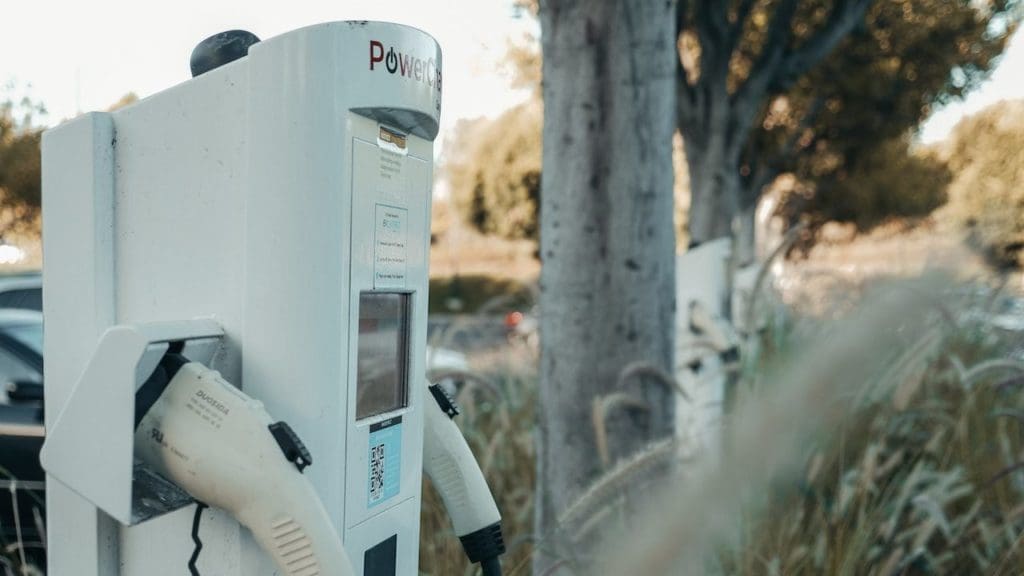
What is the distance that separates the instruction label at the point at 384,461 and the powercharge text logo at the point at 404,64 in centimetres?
Answer: 56

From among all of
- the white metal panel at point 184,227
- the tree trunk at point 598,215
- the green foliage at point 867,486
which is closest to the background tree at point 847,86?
A: the green foliage at point 867,486

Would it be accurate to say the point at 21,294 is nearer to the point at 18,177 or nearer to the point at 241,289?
the point at 241,289

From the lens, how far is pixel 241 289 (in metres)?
1.50

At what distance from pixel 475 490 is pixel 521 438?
1.73m

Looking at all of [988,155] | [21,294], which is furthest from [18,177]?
[988,155]

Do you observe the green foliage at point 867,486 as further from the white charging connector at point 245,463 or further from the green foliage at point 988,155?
the green foliage at point 988,155

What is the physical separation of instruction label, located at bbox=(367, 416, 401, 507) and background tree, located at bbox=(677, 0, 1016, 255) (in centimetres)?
650

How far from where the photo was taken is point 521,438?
3598 millimetres

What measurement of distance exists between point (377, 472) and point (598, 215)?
143 cm

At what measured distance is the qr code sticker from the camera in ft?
5.30

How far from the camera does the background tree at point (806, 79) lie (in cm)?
888

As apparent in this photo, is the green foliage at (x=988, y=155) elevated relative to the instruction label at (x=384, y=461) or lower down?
elevated

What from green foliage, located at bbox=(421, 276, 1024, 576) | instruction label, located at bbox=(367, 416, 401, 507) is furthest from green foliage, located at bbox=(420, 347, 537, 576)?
instruction label, located at bbox=(367, 416, 401, 507)

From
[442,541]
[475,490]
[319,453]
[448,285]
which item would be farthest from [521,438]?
[448,285]
